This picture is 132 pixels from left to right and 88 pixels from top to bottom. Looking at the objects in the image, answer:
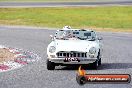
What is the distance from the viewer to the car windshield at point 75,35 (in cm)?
1955

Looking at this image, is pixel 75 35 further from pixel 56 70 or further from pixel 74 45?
pixel 56 70

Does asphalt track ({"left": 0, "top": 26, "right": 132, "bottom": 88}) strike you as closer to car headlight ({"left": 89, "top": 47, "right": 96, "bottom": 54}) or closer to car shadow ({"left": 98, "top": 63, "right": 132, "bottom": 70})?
car shadow ({"left": 98, "top": 63, "right": 132, "bottom": 70})

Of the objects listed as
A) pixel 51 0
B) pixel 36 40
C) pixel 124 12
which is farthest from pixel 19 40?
pixel 51 0

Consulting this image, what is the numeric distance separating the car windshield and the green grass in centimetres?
2455

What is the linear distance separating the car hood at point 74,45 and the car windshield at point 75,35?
534mm

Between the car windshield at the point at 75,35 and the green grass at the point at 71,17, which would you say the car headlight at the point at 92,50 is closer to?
the car windshield at the point at 75,35

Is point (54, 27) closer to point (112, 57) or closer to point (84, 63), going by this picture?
point (112, 57)

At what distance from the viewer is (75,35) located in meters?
19.7

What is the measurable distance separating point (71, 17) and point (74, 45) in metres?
36.2

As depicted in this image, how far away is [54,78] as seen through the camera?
16094mm

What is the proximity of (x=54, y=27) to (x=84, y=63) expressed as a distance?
27.7 meters

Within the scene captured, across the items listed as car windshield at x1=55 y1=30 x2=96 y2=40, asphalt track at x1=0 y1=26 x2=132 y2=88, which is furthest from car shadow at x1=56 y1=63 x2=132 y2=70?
car windshield at x1=55 y1=30 x2=96 y2=40

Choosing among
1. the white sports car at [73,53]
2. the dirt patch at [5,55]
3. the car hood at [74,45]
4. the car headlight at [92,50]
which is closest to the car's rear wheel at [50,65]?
the white sports car at [73,53]

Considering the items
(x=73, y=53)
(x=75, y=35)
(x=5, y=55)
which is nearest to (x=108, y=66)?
(x=75, y=35)
